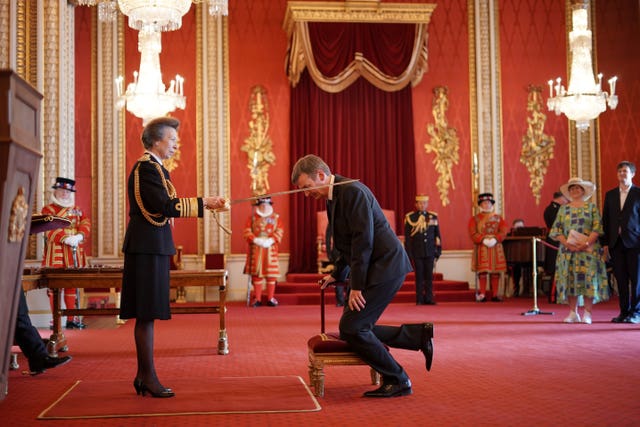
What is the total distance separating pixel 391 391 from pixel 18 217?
226 cm

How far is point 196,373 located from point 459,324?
3.62m

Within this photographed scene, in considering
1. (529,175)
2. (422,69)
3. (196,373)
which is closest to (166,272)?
(196,373)

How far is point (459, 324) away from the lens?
7727 millimetres

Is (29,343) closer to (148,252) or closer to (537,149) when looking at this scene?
(148,252)

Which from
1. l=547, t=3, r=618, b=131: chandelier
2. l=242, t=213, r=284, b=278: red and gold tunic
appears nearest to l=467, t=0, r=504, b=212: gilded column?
l=547, t=3, r=618, b=131: chandelier

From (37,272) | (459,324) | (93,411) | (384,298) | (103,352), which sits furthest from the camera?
(459,324)

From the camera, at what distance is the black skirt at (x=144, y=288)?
3934 mm

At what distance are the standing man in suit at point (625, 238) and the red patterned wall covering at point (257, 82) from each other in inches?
239

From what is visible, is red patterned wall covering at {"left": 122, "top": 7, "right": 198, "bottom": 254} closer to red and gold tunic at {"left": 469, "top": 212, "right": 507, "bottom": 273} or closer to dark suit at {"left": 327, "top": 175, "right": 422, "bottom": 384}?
red and gold tunic at {"left": 469, "top": 212, "right": 507, "bottom": 273}

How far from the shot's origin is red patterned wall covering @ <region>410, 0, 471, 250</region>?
12.9 meters

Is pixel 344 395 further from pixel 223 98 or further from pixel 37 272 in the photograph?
pixel 223 98

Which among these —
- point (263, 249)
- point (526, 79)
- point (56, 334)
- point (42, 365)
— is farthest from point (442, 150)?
point (42, 365)

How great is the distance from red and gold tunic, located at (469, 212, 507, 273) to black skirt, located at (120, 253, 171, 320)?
25.8 feet

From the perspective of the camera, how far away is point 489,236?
36.4 feet
